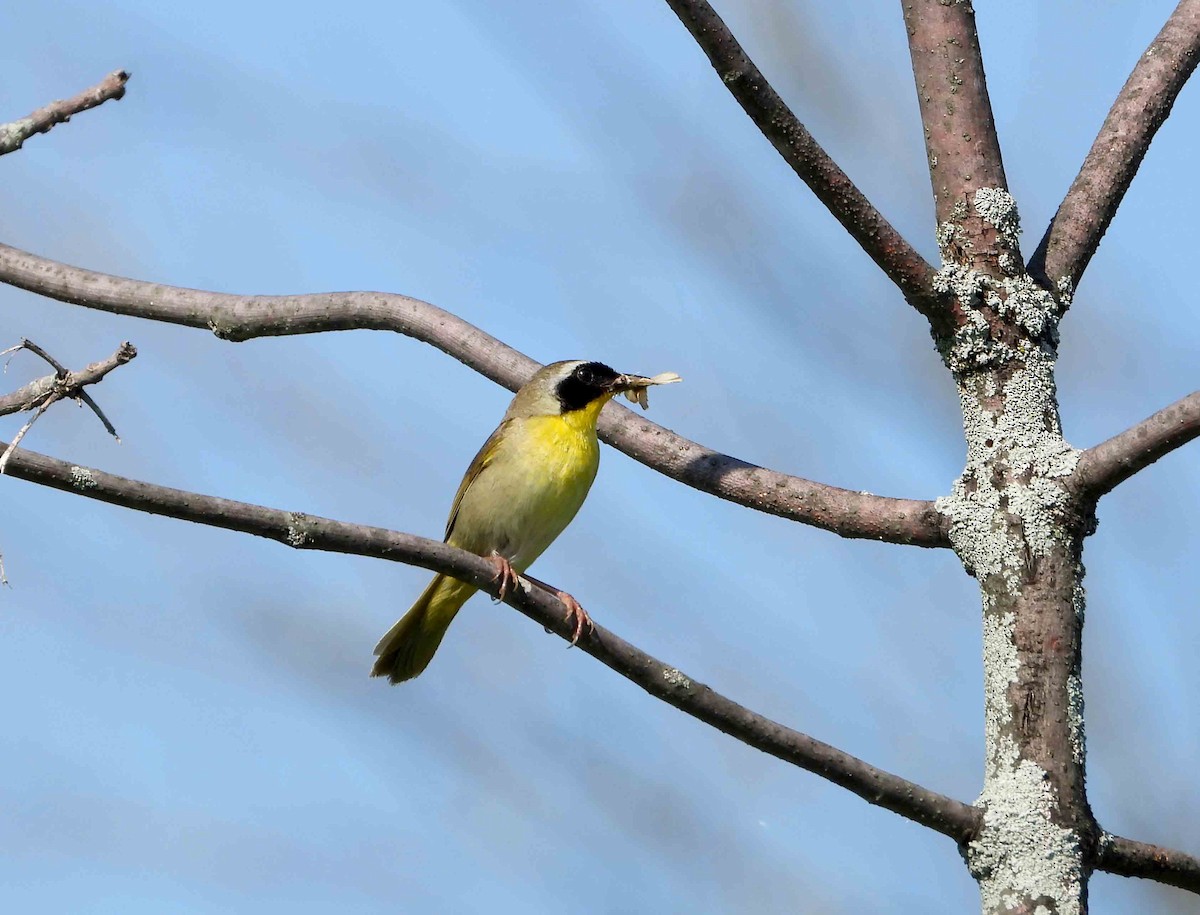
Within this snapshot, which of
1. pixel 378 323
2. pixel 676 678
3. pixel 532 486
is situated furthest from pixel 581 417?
pixel 676 678

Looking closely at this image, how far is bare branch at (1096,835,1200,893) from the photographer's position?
2.60 meters

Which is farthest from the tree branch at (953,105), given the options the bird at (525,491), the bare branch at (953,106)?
the bird at (525,491)

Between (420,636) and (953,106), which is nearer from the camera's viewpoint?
(953,106)

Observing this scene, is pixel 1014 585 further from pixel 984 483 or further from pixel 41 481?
pixel 41 481

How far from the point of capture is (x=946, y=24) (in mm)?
3176

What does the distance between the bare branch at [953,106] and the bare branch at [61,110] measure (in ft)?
5.91

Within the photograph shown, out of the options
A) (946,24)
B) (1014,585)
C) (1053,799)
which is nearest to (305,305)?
(946,24)

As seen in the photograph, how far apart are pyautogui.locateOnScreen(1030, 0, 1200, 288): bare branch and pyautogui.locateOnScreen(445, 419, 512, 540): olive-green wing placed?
299 centimetres

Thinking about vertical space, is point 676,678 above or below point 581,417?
below

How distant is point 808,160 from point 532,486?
2.74 meters

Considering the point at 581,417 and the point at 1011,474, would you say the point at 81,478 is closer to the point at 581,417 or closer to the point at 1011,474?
the point at 1011,474

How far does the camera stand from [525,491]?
544 centimetres

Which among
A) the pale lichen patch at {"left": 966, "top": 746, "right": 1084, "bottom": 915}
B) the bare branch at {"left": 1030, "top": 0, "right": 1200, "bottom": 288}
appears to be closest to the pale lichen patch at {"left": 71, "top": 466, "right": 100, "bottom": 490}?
the pale lichen patch at {"left": 966, "top": 746, "right": 1084, "bottom": 915}

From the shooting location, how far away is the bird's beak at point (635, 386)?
5078mm
